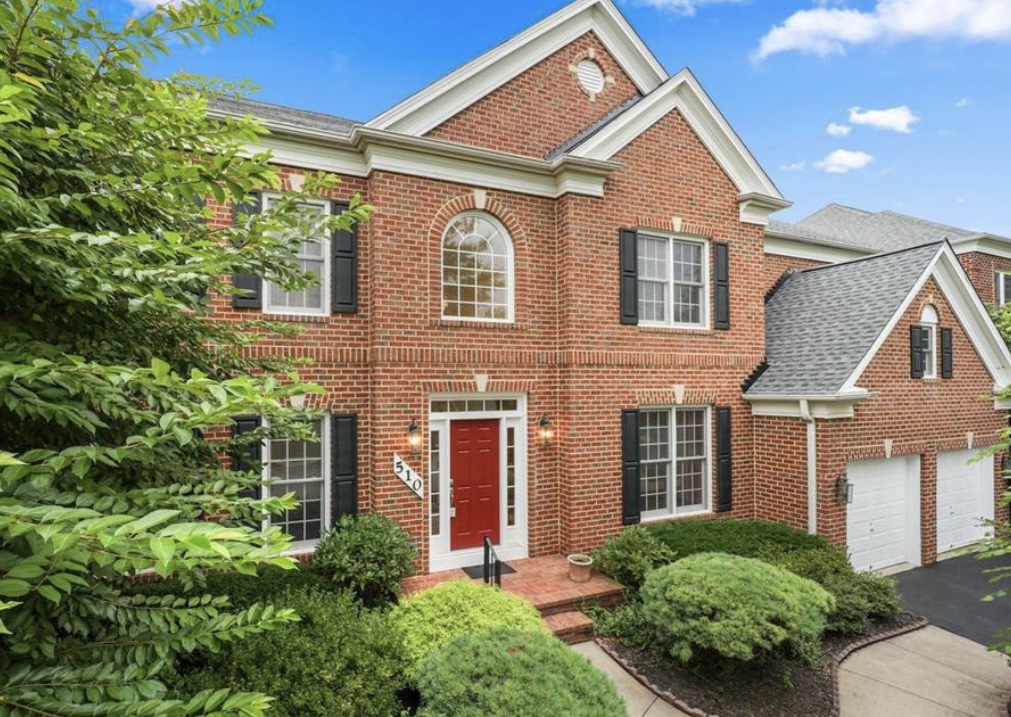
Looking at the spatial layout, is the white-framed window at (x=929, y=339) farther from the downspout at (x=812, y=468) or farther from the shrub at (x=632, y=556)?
the shrub at (x=632, y=556)

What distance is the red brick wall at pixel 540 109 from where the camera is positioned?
28.3ft

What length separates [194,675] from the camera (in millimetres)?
4094

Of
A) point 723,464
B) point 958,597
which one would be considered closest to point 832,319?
point 723,464

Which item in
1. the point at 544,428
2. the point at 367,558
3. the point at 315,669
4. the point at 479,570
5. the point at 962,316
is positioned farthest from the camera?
the point at 962,316

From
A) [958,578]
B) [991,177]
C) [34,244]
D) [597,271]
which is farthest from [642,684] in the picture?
[991,177]

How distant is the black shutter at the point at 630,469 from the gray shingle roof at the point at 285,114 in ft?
21.7

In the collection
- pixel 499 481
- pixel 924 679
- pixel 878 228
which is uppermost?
pixel 878 228

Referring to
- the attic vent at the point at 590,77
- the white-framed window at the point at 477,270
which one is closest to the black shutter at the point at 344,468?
the white-framed window at the point at 477,270

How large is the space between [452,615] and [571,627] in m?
2.15

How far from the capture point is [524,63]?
889 cm

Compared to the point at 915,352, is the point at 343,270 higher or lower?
higher

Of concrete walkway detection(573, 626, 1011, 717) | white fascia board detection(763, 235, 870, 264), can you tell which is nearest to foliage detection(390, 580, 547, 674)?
concrete walkway detection(573, 626, 1011, 717)

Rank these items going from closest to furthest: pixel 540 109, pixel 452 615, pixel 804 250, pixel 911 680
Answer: pixel 452 615, pixel 911 680, pixel 540 109, pixel 804 250

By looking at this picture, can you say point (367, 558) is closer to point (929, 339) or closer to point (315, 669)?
point (315, 669)
